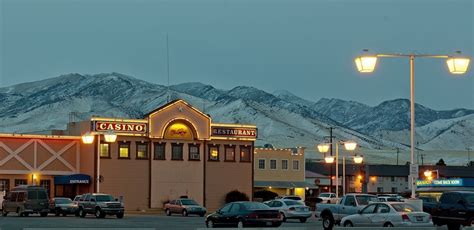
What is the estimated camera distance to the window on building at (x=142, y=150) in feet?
286

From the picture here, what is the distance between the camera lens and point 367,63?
3375 centimetres

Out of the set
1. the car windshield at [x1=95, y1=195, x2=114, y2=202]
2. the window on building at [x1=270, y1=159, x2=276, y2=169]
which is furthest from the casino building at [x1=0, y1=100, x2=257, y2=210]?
the car windshield at [x1=95, y1=195, x2=114, y2=202]

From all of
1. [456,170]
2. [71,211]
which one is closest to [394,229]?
[71,211]

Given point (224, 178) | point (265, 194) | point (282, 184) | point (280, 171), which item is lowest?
point (265, 194)

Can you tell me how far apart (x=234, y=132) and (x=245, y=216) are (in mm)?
50454

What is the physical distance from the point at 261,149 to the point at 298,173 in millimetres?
5468

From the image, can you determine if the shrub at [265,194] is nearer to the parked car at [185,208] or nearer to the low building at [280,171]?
the low building at [280,171]

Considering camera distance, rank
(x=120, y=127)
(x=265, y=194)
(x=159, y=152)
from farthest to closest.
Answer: (x=265, y=194) < (x=159, y=152) < (x=120, y=127)

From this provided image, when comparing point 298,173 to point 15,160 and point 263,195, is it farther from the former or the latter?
point 15,160

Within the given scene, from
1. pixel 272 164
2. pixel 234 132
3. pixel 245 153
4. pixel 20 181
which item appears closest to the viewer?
pixel 20 181

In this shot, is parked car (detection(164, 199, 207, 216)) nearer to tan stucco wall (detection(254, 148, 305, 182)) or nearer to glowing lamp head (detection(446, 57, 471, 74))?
tan stucco wall (detection(254, 148, 305, 182))

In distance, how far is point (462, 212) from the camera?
40.5 meters

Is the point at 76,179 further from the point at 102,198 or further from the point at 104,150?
the point at 102,198

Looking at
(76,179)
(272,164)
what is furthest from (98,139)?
(272,164)
